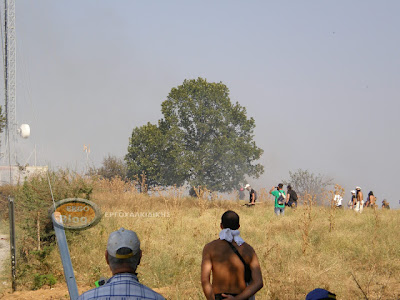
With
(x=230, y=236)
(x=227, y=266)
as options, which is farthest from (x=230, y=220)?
(x=227, y=266)

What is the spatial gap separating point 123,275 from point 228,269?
187 centimetres

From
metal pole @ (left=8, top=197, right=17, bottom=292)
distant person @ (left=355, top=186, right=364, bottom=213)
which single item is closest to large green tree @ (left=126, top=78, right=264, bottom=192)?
distant person @ (left=355, top=186, right=364, bottom=213)

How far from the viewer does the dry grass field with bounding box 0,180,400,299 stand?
736 centimetres

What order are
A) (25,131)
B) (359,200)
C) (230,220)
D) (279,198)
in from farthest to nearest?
(359,200)
(279,198)
(25,131)
(230,220)

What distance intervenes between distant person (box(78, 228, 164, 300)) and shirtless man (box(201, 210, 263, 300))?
1.73 metres

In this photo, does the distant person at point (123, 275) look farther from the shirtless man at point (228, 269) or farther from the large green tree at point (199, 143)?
the large green tree at point (199, 143)

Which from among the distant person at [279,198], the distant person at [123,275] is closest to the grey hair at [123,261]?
the distant person at [123,275]

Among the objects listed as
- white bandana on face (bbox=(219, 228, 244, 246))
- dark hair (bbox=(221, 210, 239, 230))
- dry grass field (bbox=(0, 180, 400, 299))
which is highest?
dark hair (bbox=(221, 210, 239, 230))

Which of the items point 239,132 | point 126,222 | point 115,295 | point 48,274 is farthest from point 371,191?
point 239,132

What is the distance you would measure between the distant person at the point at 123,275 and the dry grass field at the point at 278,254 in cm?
302

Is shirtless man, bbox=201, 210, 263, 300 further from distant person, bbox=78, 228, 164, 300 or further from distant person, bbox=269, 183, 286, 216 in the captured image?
distant person, bbox=269, 183, 286, 216

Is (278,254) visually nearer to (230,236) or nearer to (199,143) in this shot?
(230,236)

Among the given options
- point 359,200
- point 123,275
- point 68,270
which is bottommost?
point 359,200

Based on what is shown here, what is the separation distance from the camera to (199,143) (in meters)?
41.1
